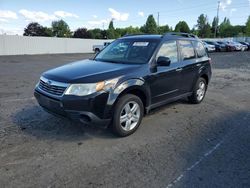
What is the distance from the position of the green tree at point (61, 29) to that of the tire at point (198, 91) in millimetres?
68371

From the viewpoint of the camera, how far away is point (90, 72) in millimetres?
4340

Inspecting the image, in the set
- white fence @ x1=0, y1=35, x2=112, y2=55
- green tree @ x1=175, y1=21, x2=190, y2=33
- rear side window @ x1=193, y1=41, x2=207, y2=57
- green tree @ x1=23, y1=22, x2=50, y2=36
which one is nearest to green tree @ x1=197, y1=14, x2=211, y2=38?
green tree @ x1=175, y1=21, x2=190, y2=33

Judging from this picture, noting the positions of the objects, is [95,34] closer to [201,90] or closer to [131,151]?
[201,90]

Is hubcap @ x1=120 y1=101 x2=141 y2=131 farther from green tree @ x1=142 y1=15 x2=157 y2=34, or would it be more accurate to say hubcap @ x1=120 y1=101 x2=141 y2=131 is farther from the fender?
green tree @ x1=142 y1=15 x2=157 y2=34

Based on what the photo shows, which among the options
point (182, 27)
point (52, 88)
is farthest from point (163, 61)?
point (182, 27)

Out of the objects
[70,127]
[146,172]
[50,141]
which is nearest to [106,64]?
[70,127]

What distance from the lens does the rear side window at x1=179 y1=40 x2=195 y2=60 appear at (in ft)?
19.5

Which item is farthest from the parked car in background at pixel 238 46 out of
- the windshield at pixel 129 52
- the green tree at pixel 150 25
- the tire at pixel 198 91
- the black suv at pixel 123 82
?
the windshield at pixel 129 52

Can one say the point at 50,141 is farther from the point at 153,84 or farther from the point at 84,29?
the point at 84,29

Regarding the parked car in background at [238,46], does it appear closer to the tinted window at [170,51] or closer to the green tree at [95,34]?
the tinted window at [170,51]

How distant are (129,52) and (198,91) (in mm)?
2515

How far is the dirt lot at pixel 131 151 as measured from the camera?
3227mm

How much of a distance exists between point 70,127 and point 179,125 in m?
2.22

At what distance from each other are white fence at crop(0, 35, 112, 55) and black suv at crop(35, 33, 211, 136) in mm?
27321
